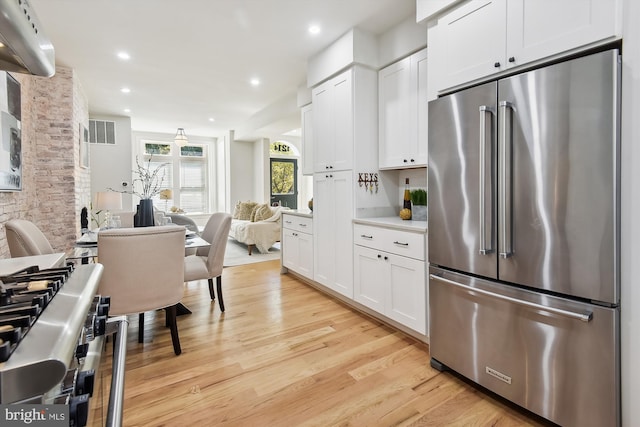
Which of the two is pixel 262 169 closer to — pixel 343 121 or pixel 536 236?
pixel 343 121

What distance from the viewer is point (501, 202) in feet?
5.69

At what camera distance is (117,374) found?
88 cm

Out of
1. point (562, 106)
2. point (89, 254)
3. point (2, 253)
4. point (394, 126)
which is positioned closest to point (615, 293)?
point (562, 106)

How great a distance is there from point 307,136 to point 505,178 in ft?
10.2

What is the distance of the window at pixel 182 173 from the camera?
28.9 ft

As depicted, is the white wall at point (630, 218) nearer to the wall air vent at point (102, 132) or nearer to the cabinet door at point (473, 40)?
the cabinet door at point (473, 40)

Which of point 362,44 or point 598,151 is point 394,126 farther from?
point 598,151

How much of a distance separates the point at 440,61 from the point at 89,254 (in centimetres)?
293

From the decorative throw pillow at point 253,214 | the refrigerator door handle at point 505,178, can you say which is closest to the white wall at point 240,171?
the decorative throw pillow at point 253,214

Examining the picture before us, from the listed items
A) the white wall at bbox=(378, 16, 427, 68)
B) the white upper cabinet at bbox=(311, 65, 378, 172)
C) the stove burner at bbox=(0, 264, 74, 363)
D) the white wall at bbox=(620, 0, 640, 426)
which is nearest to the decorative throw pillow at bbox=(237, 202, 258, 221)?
the white upper cabinet at bbox=(311, 65, 378, 172)

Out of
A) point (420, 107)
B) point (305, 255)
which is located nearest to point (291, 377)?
point (305, 255)

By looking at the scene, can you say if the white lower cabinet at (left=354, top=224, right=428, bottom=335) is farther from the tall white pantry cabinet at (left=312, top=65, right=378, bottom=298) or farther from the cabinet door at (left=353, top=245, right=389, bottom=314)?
the tall white pantry cabinet at (left=312, top=65, right=378, bottom=298)

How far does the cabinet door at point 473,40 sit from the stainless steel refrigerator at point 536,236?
19 cm

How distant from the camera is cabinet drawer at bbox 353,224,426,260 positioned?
2.43m
